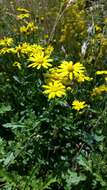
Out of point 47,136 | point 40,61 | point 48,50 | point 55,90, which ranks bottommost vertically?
point 47,136

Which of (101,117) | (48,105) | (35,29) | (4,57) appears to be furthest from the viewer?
(35,29)

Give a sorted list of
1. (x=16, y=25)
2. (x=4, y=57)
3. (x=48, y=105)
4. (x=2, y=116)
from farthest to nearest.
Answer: (x=16, y=25) < (x=4, y=57) < (x=2, y=116) < (x=48, y=105)

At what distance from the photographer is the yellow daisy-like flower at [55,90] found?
237cm

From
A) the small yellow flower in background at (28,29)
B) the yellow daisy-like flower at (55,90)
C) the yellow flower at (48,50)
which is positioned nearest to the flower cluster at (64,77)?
the yellow daisy-like flower at (55,90)

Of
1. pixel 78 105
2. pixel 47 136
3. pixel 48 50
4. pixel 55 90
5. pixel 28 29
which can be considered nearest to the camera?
pixel 55 90

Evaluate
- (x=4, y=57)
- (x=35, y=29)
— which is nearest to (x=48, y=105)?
(x=4, y=57)

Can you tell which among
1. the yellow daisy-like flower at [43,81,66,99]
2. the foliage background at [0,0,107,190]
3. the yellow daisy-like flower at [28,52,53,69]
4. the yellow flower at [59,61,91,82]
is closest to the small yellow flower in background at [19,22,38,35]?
the foliage background at [0,0,107,190]

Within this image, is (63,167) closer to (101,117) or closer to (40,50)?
(101,117)

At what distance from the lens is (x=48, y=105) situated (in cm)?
262

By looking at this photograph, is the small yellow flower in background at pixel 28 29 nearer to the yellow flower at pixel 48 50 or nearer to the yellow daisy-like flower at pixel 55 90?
the yellow flower at pixel 48 50

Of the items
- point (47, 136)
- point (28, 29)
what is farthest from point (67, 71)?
point (28, 29)

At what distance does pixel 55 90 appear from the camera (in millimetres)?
2385

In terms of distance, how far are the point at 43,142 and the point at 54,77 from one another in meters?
0.35

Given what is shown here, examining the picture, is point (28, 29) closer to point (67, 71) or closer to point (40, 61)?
point (40, 61)
